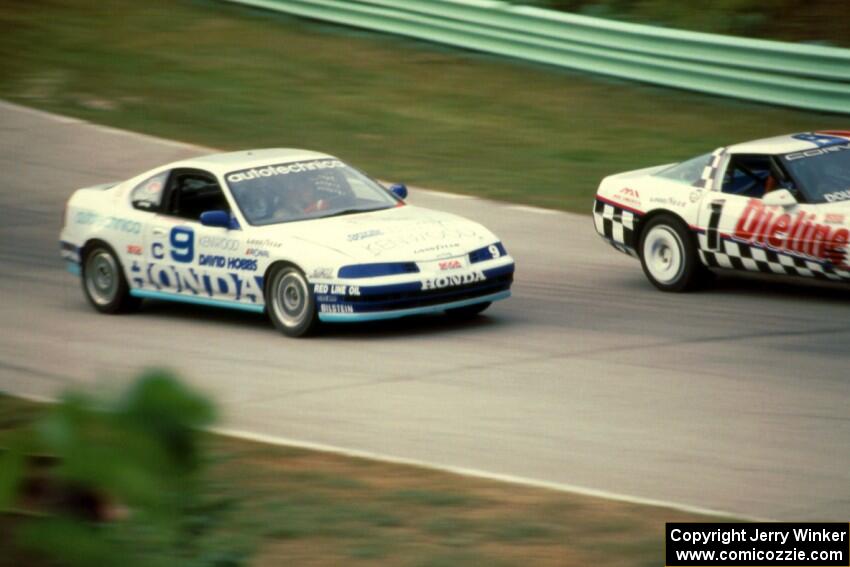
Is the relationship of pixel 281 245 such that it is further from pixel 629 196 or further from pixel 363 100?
pixel 363 100

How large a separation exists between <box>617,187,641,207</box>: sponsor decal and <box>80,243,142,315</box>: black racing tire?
4.25 meters

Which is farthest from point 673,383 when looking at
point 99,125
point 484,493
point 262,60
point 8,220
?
point 262,60

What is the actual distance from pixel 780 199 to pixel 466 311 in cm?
257

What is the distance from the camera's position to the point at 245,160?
36.9 ft

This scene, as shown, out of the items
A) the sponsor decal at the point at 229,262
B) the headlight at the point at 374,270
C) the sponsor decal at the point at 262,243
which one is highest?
the sponsor decal at the point at 262,243

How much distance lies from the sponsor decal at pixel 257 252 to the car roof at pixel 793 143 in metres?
3.93

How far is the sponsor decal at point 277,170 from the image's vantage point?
10953 millimetres

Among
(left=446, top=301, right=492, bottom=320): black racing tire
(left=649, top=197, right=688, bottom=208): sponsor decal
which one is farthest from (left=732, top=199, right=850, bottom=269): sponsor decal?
(left=446, top=301, right=492, bottom=320): black racing tire

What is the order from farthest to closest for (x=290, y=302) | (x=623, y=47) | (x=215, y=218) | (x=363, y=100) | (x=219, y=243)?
(x=363, y=100), (x=623, y=47), (x=219, y=243), (x=215, y=218), (x=290, y=302)

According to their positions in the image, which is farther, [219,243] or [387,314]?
[219,243]

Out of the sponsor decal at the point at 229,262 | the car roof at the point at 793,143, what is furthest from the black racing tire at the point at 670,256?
the sponsor decal at the point at 229,262

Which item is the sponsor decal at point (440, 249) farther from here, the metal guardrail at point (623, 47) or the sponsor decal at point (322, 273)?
the metal guardrail at point (623, 47)

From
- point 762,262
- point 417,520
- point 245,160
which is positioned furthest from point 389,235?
point 417,520

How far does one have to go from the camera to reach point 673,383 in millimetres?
8305
